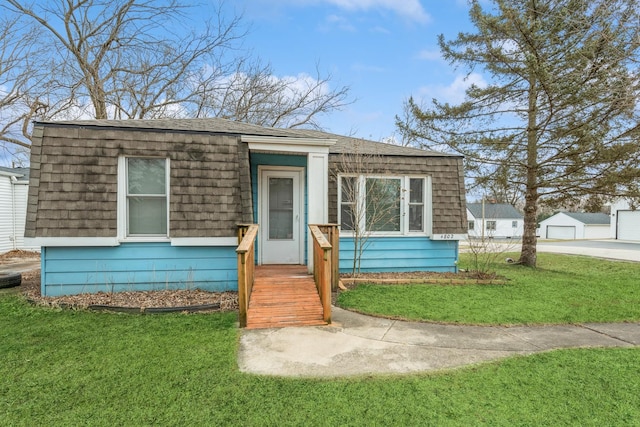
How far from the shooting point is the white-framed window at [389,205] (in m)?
7.54

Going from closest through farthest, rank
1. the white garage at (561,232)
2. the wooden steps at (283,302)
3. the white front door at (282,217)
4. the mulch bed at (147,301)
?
1. the wooden steps at (283,302)
2. the mulch bed at (147,301)
3. the white front door at (282,217)
4. the white garage at (561,232)

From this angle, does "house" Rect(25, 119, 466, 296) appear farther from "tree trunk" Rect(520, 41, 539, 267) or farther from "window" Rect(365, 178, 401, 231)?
"tree trunk" Rect(520, 41, 539, 267)

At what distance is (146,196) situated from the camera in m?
5.88

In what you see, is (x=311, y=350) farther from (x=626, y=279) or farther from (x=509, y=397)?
(x=626, y=279)

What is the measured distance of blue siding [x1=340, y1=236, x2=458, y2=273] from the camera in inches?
302

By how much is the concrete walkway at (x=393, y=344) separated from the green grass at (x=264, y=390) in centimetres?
20

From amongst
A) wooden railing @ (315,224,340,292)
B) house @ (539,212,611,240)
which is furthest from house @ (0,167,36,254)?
house @ (539,212,611,240)

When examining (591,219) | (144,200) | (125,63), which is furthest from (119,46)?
(591,219)

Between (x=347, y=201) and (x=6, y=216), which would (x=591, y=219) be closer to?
(x=347, y=201)

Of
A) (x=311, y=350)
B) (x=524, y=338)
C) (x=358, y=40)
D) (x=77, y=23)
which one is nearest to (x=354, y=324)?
(x=311, y=350)

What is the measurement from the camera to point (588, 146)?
8.78 metres

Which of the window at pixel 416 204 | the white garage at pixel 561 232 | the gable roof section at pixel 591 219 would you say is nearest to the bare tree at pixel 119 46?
the window at pixel 416 204

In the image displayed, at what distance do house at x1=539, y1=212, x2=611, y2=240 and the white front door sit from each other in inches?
1625

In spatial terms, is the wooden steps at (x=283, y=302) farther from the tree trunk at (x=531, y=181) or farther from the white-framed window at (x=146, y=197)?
the tree trunk at (x=531, y=181)
